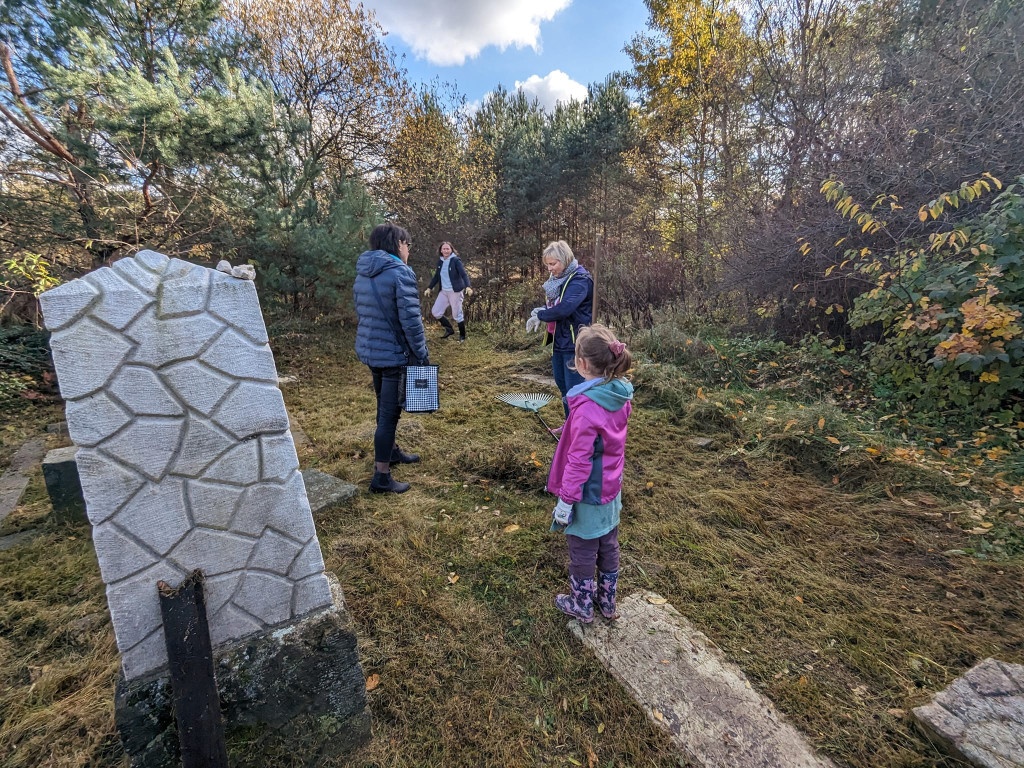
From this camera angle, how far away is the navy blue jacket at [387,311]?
9.61ft

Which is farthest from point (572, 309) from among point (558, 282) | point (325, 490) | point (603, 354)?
point (325, 490)

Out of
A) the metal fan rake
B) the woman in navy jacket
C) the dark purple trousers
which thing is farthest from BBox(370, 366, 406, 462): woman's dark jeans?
the dark purple trousers

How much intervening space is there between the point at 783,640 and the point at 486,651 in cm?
136

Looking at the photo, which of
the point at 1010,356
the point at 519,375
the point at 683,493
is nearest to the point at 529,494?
the point at 683,493

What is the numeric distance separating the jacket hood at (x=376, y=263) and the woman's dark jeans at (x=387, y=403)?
2.20 ft

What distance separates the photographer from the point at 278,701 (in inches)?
57.2

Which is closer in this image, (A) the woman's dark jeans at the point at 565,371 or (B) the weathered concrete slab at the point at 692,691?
(B) the weathered concrete slab at the point at 692,691

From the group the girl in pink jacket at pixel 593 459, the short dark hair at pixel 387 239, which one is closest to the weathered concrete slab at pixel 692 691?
the girl in pink jacket at pixel 593 459

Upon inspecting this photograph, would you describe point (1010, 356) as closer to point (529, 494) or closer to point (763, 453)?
point (763, 453)

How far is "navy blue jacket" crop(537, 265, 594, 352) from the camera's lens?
3369 millimetres

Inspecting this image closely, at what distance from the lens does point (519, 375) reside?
610 centimetres

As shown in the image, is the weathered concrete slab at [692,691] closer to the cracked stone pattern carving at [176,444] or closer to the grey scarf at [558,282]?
the cracked stone pattern carving at [176,444]

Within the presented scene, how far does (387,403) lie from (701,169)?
1045cm

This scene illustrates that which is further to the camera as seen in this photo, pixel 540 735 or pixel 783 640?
pixel 783 640
